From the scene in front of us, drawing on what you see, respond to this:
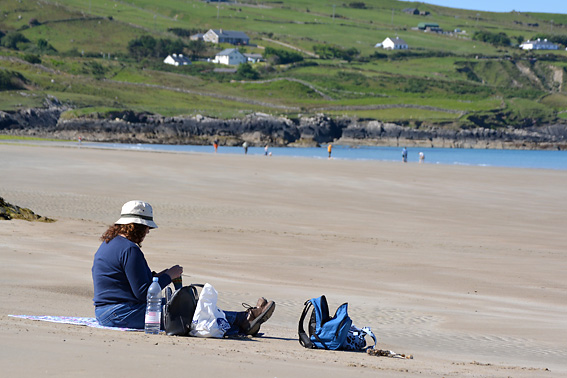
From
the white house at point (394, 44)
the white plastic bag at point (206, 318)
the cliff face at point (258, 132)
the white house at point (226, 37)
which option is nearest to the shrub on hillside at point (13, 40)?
the white house at point (226, 37)

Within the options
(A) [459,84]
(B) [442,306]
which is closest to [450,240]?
(B) [442,306]

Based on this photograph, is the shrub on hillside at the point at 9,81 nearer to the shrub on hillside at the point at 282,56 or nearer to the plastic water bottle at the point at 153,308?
the shrub on hillside at the point at 282,56

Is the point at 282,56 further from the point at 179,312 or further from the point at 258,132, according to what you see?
the point at 179,312

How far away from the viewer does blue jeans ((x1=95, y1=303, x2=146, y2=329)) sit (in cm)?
813

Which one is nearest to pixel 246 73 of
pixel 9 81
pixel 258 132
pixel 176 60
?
pixel 176 60

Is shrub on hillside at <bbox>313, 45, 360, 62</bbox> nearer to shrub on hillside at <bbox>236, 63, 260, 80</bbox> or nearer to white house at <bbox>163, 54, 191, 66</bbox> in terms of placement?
shrub on hillside at <bbox>236, 63, 260, 80</bbox>

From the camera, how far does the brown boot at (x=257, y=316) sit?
8.37m

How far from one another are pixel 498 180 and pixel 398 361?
128 ft

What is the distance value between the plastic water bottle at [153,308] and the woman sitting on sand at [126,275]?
0.39ft

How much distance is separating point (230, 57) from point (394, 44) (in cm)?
4531

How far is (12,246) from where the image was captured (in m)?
14.0

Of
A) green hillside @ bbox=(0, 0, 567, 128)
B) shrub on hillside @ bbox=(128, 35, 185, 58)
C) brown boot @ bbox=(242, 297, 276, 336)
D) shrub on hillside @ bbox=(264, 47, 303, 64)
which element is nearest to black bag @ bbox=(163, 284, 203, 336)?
brown boot @ bbox=(242, 297, 276, 336)

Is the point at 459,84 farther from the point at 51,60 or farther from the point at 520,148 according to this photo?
the point at 51,60

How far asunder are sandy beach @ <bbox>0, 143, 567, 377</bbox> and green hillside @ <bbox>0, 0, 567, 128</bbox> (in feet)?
250
